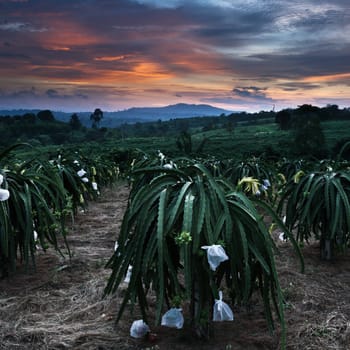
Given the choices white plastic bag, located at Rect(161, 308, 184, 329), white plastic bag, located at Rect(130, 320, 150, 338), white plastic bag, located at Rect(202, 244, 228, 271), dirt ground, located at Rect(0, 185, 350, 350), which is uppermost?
white plastic bag, located at Rect(202, 244, 228, 271)

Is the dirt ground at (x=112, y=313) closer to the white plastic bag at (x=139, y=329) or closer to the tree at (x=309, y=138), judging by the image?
the white plastic bag at (x=139, y=329)

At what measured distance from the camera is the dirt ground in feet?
8.90

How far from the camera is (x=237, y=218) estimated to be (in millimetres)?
2479

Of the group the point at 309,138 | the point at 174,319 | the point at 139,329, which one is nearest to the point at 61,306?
the point at 139,329

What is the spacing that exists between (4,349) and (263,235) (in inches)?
73.7

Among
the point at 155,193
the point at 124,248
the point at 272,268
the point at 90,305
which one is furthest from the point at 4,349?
the point at 272,268

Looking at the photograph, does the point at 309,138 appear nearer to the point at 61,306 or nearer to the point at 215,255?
the point at 61,306

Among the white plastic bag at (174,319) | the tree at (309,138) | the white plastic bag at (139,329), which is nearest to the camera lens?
the white plastic bag at (174,319)

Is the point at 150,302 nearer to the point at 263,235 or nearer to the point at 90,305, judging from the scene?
the point at 90,305

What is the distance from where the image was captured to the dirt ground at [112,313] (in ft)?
8.90

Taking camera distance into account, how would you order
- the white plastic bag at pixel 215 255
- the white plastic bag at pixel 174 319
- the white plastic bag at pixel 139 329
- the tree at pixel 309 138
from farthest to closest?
the tree at pixel 309 138, the white plastic bag at pixel 139 329, the white plastic bag at pixel 174 319, the white plastic bag at pixel 215 255

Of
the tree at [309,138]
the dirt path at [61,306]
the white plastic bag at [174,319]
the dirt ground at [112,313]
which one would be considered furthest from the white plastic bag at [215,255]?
the tree at [309,138]

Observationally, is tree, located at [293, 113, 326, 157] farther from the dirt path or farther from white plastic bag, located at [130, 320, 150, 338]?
white plastic bag, located at [130, 320, 150, 338]

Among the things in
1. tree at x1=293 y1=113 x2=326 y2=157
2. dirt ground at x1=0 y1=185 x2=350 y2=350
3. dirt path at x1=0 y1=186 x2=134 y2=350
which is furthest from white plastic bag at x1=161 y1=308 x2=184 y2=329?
tree at x1=293 y1=113 x2=326 y2=157
